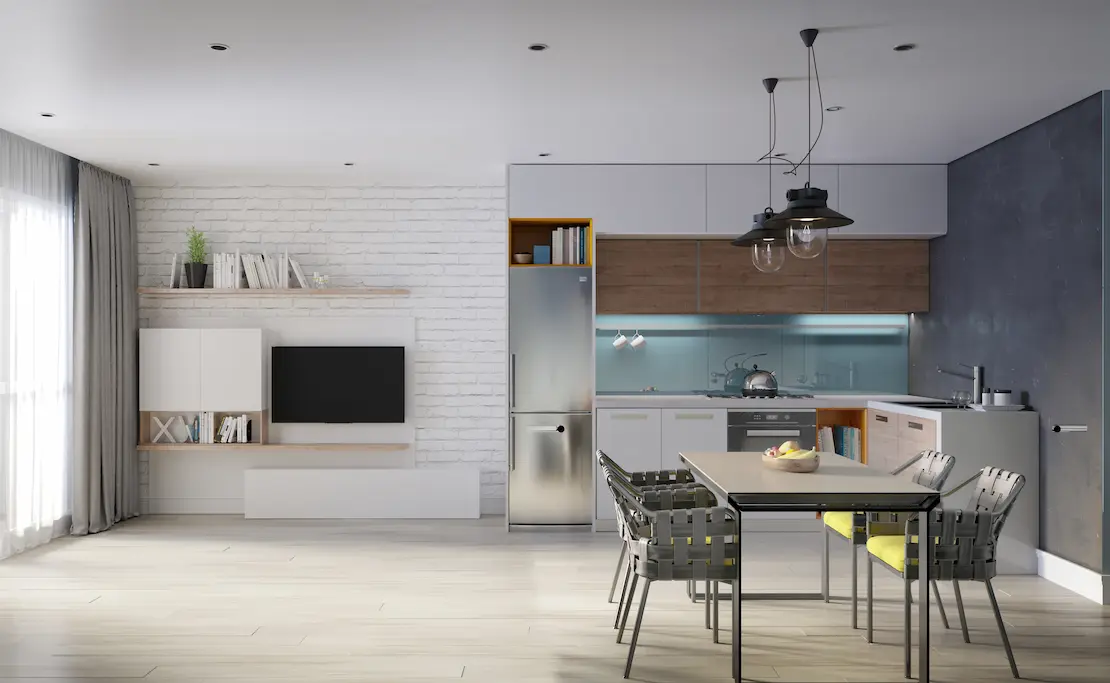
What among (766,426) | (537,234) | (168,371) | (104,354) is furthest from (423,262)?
(766,426)

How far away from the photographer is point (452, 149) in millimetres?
5750

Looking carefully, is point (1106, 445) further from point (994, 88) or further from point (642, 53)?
point (642, 53)

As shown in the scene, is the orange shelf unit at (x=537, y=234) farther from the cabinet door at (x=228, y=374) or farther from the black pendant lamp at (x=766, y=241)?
the black pendant lamp at (x=766, y=241)

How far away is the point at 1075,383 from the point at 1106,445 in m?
0.37

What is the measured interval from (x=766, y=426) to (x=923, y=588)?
3006 millimetres

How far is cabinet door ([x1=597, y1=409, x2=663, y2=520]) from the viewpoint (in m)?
6.20

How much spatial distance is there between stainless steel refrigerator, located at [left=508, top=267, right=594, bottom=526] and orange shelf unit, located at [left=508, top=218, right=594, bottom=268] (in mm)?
55

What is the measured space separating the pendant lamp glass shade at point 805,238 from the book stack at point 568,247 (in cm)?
285

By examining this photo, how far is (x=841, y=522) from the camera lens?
13.9 feet

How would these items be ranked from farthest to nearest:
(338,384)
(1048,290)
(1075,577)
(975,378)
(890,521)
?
1. (338,384)
2. (975,378)
3. (1048,290)
4. (1075,577)
5. (890,521)

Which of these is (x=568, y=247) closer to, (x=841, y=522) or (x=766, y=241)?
(x=766, y=241)

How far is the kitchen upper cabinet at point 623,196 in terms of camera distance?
6.22m

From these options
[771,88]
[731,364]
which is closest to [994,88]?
[771,88]

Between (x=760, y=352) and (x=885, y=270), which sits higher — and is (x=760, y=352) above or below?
below
